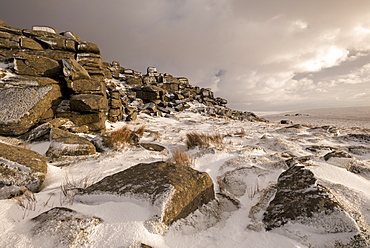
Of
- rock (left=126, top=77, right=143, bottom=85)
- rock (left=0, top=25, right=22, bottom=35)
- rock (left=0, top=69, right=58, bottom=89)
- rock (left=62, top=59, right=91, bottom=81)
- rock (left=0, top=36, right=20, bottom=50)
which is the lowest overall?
rock (left=0, top=69, right=58, bottom=89)

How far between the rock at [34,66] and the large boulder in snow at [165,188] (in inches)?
243

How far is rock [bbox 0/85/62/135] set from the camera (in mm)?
4023

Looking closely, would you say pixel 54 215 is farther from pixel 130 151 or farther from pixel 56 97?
pixel 56 97

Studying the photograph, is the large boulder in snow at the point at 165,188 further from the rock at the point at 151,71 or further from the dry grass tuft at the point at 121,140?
the rock at the point at 151,71

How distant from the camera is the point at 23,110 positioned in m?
4.27

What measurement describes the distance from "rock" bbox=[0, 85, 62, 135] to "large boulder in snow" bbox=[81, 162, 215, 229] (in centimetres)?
419

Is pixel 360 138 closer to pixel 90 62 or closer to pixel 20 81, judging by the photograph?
pixel 20 81

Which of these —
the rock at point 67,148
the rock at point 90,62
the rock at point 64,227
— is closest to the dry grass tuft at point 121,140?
the rock at point 67,148

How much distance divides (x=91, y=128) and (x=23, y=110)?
6.42 feet

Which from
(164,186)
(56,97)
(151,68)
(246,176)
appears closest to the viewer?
(164,186)

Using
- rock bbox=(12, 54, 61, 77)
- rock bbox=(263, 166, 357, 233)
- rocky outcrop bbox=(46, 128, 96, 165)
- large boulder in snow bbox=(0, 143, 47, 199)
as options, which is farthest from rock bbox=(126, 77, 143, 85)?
rock bbox=(263, 166, 357, 233)

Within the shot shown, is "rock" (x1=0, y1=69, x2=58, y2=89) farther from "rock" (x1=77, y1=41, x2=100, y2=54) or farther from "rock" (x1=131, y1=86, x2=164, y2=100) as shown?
"rock" (x1=131, y1=86, x2=164, y2=100)

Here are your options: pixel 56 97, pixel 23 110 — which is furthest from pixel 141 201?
pixel 56 97

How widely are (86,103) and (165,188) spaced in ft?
18.2
